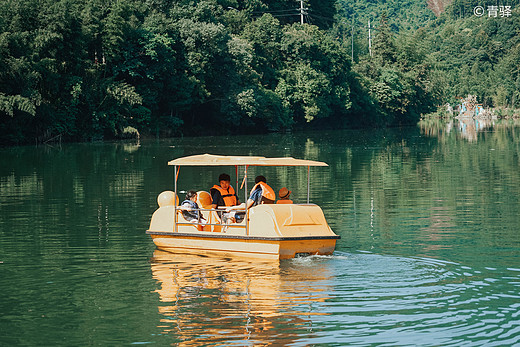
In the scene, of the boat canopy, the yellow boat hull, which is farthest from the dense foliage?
the yellow boat hull

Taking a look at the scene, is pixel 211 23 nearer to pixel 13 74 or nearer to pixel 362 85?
pixel 13 74

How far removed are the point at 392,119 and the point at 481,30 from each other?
86976 millimetres

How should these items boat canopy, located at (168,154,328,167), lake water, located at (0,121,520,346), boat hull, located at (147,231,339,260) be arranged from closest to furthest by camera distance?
lake water, located at (0,121,520,346) < boat hull, located at (147,231,339,260) < boat canopy, located at (168,154,328,167)

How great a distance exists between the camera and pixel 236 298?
1365cm

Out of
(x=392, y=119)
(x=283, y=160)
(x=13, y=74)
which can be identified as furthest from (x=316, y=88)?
(x=283, y=160)

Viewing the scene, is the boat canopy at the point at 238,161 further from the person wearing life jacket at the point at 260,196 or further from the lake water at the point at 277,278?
the lake water at the point at 277,278

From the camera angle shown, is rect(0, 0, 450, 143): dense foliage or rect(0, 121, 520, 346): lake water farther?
rect(0, 0, 450, 143): dense foliage

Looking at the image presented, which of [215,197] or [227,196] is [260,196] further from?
[215,197]

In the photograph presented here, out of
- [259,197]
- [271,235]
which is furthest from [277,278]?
[259,197]

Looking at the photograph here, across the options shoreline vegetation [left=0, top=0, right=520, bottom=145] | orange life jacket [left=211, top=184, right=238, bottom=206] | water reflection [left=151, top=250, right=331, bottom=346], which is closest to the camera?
water reflection [left=151, top=250, right=331, bottom=346]

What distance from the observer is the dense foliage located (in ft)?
197

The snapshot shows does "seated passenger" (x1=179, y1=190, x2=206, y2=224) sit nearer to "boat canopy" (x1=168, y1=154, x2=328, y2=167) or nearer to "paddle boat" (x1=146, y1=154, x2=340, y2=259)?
"paddle boat" (x1=146, y1=154, x2=340, y2=259)

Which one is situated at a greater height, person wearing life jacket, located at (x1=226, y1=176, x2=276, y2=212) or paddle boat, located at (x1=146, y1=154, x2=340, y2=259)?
person wearing life jacket, located at (x1=226, y1=176, x2=276, y2=212)

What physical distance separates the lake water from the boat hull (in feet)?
0.73
